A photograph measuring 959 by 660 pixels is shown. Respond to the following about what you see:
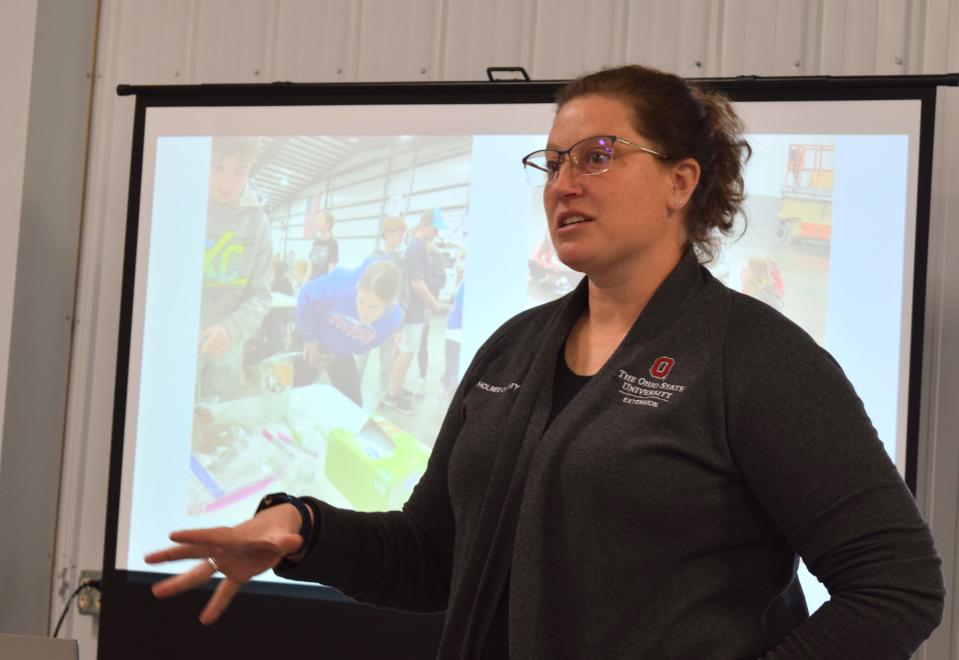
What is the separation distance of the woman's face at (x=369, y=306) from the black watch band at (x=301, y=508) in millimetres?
1463

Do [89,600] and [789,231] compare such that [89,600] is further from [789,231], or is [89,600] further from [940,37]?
[940,37]

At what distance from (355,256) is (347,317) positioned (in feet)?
0.58

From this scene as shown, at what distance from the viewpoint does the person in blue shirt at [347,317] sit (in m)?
2.77

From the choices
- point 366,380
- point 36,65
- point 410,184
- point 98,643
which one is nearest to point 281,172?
point 410,184

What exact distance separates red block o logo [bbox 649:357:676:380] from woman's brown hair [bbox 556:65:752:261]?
0.24 metres

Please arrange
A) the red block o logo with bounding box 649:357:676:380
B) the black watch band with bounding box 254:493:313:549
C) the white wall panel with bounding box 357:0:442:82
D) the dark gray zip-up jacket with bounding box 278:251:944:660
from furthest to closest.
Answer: the white wall panel with bounding box 357:0:442:82 → the black watch band with bounding box 254:493:313:549 → the red block o logo with bounding box 649:357:676:380 → the dark gray zip-up jacket with bounding box 278:251:944:660

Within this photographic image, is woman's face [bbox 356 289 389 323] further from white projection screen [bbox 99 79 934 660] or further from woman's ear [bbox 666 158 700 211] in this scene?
woman's ear [bbox 666 158 700 211]

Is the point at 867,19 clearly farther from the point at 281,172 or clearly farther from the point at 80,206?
the point at 80,206

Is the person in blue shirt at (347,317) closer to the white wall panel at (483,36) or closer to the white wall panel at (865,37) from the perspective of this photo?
the white wall panel at (483,36)

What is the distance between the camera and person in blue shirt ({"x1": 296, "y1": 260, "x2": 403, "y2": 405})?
9.10 ft

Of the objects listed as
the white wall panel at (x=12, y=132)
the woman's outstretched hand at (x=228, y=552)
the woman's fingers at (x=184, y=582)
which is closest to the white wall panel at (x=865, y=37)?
the woman's outstretched hand at (x=228, y=552)

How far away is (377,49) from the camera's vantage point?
9.85 ft

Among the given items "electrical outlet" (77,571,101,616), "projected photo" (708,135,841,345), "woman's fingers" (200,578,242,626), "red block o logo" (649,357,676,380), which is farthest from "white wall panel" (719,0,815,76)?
"electrical outlet" (77,571,101,616)

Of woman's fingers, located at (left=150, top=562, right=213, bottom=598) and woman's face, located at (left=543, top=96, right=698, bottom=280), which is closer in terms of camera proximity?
woman's fingers, located at (left=150, top=562, right=213, bottom=598)
